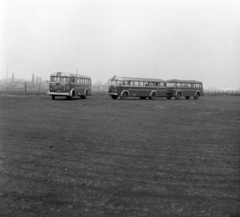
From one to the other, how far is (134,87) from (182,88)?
7.98 metres

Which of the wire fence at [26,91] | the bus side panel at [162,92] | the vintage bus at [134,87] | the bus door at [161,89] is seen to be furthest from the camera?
the wire fence at [26,91]

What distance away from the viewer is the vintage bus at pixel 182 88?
3203cm

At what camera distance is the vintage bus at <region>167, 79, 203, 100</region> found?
105ft

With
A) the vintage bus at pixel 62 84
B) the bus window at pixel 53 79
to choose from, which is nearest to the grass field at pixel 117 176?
the vintage bus at pixel 62 84

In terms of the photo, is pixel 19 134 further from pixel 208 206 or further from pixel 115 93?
pixel 115 93

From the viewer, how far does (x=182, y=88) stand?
108ft

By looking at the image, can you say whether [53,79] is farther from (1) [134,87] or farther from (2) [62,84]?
(1) [134,87]

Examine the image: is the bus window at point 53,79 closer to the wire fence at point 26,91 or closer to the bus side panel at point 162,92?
the bus side panel at point 162,92

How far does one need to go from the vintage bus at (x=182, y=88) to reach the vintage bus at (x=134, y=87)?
167 centimetres

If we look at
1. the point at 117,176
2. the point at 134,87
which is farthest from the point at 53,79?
the point at 117,176

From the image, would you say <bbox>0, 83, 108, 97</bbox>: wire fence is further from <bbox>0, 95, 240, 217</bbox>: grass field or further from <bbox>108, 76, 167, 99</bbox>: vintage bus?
<bbox>0, 95, 240, 217</bbox>: grass field

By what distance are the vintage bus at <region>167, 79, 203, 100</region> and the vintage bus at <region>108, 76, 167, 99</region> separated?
167cm

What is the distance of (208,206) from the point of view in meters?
2.79

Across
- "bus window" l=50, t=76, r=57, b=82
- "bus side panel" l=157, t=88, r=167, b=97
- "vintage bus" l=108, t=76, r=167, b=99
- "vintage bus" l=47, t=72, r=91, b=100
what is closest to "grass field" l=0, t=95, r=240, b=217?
"vintage bus" l=47, t=72, r=91, b=100
